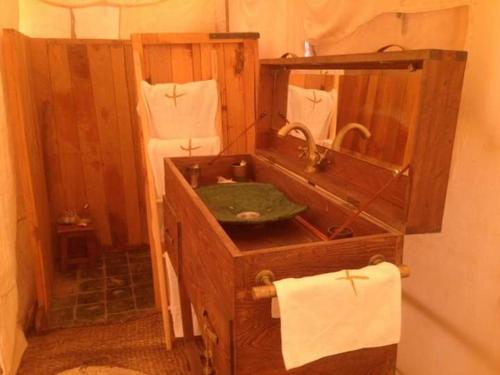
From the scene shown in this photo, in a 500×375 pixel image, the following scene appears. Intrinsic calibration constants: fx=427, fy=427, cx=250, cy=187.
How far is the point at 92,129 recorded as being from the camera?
309cm

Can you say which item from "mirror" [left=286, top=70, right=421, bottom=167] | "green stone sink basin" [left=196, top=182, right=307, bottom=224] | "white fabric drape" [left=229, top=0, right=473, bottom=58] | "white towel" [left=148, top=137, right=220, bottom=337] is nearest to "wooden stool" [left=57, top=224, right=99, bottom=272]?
"white towel" [left=148, top=137, right=220, bottom=337]

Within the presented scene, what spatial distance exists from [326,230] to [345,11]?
0.80 metres

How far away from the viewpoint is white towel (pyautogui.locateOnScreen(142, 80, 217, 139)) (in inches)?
78.2

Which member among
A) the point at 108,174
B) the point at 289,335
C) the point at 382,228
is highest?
the point at 382,228

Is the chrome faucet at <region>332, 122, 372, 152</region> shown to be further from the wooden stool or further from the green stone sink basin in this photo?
the wooden stool

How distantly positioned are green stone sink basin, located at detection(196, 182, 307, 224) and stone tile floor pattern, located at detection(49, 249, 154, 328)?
1395mm

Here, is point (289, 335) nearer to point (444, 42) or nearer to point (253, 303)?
point (253, 303)

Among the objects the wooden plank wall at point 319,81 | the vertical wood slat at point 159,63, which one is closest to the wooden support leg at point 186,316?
the wooden plank wall at point 319,81

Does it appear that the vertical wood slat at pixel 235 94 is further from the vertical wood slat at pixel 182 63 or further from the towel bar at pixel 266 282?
the towel bar at pixel 266 282

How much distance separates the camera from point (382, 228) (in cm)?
98

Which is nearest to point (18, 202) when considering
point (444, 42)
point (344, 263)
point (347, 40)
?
point (347, 40)

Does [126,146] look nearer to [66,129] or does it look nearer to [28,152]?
[66,129]

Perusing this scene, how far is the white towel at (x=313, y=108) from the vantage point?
147 cm

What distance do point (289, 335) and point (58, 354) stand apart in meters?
1.78
